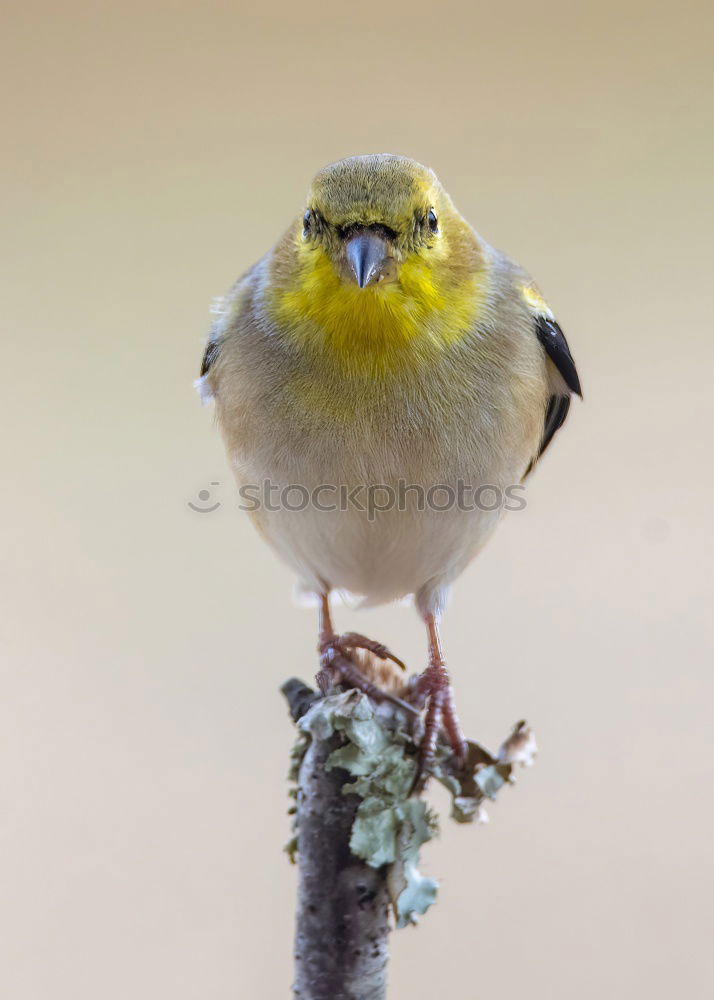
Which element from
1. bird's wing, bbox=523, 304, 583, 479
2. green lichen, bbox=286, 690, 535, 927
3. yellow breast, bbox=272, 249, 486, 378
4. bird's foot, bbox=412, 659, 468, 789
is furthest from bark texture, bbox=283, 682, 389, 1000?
bird's wing, bbox=523, 304, 583, 479

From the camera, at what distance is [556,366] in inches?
92.7

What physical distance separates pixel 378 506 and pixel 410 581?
0.40 m

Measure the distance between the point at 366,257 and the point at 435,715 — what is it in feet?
A: 2.75

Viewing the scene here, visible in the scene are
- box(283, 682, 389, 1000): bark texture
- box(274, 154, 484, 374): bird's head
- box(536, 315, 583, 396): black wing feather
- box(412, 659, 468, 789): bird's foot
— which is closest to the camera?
box(283, 682, 389, 1000): bark texture

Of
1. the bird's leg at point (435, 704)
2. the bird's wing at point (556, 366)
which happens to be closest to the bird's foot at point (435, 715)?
the bird's leg at point (435, 704)

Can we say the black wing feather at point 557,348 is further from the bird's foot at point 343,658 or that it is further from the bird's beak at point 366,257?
the bird's foot at point 343,658

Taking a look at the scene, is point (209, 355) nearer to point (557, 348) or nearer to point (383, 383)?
point (383, 383)

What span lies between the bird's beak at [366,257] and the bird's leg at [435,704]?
76cm

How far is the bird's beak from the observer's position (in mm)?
1705

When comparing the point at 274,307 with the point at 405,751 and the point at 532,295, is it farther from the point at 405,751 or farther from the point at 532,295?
the point at 405,751

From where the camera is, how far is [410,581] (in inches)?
95.6

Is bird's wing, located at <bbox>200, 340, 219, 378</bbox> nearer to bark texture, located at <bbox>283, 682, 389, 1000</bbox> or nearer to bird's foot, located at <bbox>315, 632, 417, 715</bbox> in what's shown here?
bird's foot, located at <bbox>315, 632, 417, 715</bbox>
